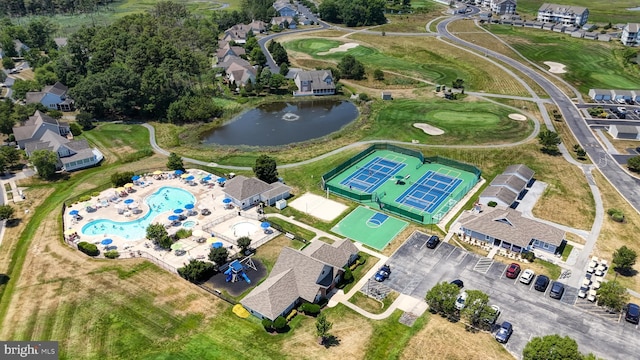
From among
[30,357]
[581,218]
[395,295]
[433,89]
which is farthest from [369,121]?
[30,357]

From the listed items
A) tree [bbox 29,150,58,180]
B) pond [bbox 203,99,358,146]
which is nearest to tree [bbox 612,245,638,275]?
pond [bbox 203,99,358,146]

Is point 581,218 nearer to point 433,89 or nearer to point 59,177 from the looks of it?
point 433,89

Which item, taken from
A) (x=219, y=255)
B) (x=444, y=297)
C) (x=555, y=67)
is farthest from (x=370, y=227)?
(x=555, y=67)

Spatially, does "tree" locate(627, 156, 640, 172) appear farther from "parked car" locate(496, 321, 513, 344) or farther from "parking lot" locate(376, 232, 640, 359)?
"parked car" locate(496, 321, 513, 344)

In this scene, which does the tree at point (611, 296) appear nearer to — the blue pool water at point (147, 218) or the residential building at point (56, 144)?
the blue pool water at point (147, 218)

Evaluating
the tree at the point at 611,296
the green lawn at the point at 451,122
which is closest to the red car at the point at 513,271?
the tree at the point at 611,296

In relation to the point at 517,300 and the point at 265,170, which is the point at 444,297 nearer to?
the point at 517,300
